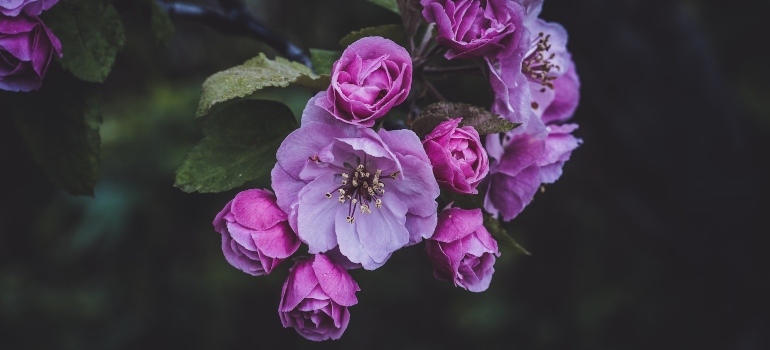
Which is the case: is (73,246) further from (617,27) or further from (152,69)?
(617,27)

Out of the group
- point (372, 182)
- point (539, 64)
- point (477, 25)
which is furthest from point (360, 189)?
point (539, 64)

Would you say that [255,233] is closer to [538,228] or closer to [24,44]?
[24,44]

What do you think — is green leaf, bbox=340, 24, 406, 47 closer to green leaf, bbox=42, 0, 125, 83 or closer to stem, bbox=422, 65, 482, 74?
stem, bbox=422, 65, 482, 74

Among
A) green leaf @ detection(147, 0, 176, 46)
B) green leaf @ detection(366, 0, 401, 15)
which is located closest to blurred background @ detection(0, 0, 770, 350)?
green leaf @ detection(147, 0, 176, 46)

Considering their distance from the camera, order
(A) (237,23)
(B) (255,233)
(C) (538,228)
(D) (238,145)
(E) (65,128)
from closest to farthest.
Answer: (B) (255,233) → (D) (238,145) → (E) (65,128) → (A) (237,23) → (C) (538,228)

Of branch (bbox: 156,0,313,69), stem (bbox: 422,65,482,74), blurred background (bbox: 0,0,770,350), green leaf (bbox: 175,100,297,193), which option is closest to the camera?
green leaf (bbox: 175,100,297,193)

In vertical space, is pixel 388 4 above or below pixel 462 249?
above
